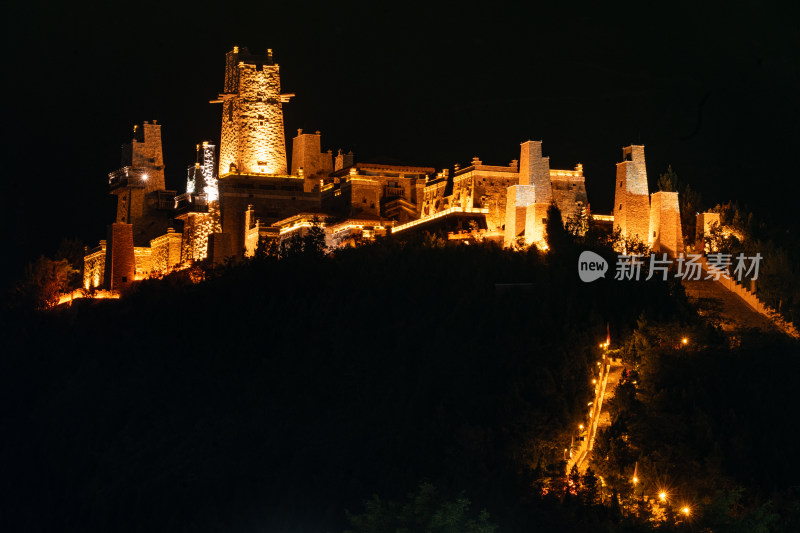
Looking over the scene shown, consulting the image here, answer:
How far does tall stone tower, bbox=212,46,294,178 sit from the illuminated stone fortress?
37 mm

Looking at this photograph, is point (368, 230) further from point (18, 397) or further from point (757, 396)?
point (757, 396)

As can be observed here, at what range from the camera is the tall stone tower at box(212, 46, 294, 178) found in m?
56.0

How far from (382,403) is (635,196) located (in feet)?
33.1

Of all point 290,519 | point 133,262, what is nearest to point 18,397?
point 133,262

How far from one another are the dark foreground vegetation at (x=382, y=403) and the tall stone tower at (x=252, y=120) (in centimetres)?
525

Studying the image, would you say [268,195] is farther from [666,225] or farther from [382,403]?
[666,225]

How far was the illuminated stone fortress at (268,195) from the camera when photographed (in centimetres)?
4981

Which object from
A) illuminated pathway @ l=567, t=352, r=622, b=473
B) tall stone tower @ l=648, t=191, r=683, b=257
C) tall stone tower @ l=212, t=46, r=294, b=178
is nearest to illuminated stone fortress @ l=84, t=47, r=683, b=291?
tall stone tower @ l=212, t=46, r=294, b=178

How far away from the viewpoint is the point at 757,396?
129ft

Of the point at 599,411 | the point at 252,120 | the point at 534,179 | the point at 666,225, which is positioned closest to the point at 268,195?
the point at 252,120

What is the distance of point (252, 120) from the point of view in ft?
184

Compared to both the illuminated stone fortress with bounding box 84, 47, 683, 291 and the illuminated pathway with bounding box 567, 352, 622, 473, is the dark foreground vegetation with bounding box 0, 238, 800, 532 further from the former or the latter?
the illuminated stone fortress with bounding box 84, 47, 683, 291

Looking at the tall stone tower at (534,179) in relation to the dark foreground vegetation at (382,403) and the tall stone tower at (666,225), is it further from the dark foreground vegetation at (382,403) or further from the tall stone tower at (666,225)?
the tall stone tower at (666,225)

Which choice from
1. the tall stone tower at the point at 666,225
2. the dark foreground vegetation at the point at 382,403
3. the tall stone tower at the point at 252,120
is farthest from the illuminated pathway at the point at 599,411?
the tall stone tower at the point at 252,120
